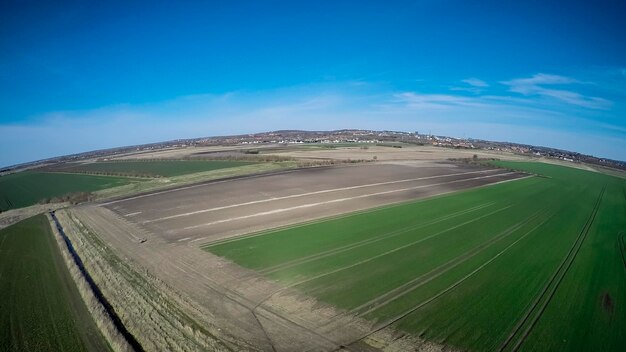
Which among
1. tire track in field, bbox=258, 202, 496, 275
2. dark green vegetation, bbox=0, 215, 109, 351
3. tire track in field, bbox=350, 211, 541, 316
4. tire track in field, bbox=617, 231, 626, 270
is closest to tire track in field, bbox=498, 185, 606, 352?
tire track in field, bbox=617, 231, 626, 270

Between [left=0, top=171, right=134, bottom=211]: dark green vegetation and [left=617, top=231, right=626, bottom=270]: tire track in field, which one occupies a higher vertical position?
[left=0, top=171, right=134, bottom=211]: dark green vegetation

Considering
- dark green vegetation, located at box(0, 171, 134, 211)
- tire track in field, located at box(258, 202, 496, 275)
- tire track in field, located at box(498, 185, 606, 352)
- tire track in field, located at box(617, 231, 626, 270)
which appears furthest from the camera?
dark green vegetation, located at box(0, 171, 134, 211)

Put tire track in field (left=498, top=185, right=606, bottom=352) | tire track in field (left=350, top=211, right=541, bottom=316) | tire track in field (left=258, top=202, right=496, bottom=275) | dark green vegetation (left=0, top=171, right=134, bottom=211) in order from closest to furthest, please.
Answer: tire track in field (left=498, top=185, right=606, bottom=352), tire track in field (left=350, top=211, right=541, bottom=316), tire track in field (left=258, top=202, right=496, bottom=275), dark green vegetation (left=0, top=171, right=134, bottom=211)

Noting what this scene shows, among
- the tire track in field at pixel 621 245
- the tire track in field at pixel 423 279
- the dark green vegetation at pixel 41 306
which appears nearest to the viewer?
the dark green vegetation at pixel 41 306

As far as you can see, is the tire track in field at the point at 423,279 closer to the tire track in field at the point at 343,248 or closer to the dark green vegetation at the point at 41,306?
the tire track in field at the point at 343,248

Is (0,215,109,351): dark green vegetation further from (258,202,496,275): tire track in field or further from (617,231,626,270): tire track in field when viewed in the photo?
(617,231,626,270): tire track in field

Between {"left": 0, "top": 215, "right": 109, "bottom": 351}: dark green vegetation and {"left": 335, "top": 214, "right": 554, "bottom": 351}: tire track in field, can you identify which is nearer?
{"left": 0, "top": 215, "right": 109, "bottom": 351}: dark green vegetation

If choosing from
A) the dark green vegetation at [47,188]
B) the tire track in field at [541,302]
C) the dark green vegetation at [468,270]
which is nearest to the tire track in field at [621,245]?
the dark green vegetation at [468,270]
